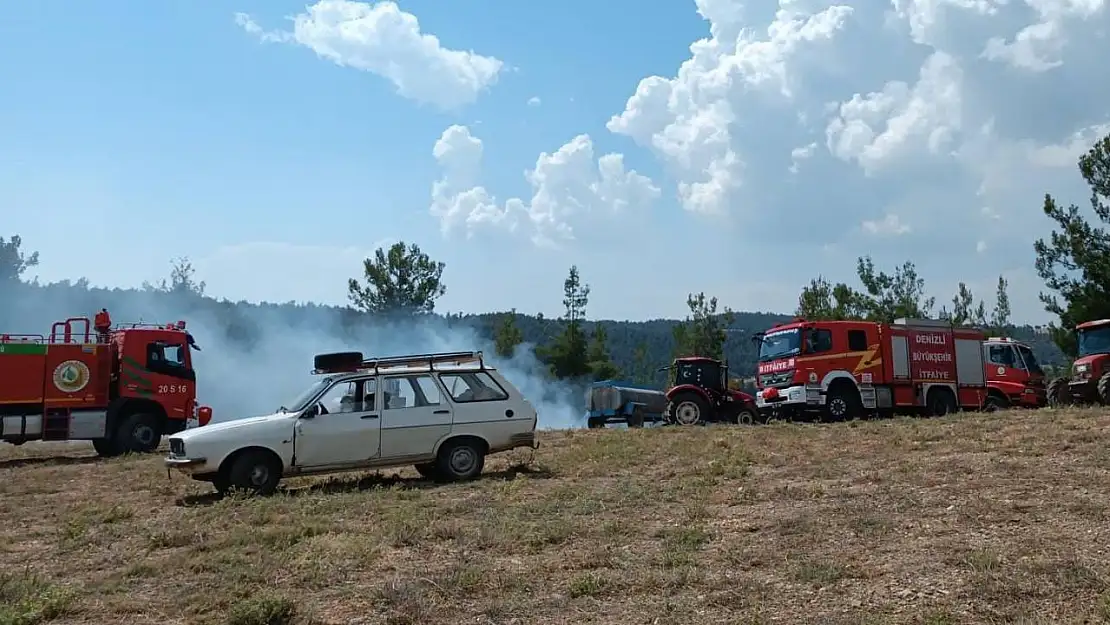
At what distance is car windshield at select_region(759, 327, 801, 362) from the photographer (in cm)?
2239

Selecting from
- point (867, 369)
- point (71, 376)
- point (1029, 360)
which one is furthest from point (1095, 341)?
point (71, 376)

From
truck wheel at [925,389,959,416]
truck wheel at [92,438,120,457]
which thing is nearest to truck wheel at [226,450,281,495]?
truck wheel at [92,438,120,457]

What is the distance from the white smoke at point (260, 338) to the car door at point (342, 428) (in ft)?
94.3

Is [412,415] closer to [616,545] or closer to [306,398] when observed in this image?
[306,398]

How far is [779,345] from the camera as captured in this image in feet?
74.9

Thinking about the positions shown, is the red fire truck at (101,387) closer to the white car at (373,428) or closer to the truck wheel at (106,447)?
the truck wheel at (106,447)

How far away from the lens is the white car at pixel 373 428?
38.7 feet

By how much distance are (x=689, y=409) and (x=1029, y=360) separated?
10458mm

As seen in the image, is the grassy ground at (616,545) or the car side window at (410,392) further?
the car side window at (410,392)

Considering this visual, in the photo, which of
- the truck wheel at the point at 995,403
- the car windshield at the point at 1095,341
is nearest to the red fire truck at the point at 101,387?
the truck wheel at the point at 995,403

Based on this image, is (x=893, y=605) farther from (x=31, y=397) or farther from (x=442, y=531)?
(x=31, y=397)

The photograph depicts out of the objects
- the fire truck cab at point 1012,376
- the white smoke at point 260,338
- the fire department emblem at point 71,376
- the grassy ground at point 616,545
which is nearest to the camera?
the grassy ground at point 616,545

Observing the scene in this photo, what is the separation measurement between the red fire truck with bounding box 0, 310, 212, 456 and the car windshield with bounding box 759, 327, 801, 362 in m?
13.1

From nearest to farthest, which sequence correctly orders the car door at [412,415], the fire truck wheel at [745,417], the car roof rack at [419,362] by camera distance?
1. the car door at [412,415]
2. the car roof rack at [419,362]
3. the fire truck wheel at [745,417]
